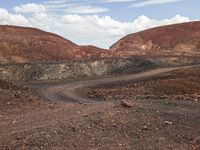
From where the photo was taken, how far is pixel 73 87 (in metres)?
38.2

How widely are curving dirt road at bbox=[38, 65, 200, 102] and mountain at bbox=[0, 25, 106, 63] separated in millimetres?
15498

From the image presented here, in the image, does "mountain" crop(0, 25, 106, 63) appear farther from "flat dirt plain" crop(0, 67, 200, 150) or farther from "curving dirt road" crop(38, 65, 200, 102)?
"flat dirt plain" crop(0, 67, 200, 150)

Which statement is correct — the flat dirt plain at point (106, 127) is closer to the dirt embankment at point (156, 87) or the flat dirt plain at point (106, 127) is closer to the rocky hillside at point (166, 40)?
the dirt embankment at point (156, 87)

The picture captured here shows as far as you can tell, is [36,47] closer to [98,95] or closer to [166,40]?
[166,40]

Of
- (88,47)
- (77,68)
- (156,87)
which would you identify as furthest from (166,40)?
(156,87)

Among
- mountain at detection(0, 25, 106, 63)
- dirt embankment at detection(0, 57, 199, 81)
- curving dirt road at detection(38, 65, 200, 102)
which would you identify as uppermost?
mountain at detection(0, 25, 106, 63)

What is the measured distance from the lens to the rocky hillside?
7381 cm

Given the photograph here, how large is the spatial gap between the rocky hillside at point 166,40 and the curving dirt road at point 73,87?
25.8 meters

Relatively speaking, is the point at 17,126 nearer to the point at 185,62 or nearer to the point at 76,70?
the point at 76,70

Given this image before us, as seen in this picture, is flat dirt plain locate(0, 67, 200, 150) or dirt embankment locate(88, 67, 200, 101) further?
dirt embankment locate(88, 67, 200, 101)

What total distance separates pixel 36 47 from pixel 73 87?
79.6 ft

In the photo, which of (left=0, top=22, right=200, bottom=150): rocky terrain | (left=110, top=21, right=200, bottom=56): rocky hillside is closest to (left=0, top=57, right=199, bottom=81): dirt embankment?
(left=0, top=22, right=200, bottom=150): rocky terrain

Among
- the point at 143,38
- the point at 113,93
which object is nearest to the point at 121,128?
the point at 113,93

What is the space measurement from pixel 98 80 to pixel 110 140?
28183 millimetres
